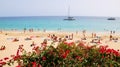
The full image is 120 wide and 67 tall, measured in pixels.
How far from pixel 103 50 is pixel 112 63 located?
56cm

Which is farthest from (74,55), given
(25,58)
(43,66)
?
(25,58)

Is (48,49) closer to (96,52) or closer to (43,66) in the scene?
(43,66)

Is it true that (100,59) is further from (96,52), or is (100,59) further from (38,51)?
(38,51)

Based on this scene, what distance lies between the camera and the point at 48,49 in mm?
7613

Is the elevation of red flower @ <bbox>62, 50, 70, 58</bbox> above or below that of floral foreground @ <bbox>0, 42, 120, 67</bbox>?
above

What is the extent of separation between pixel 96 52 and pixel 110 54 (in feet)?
1.45

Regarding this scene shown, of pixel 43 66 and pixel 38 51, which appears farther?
pixel 38 51

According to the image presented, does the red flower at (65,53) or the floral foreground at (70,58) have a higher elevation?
the red flower at (65,53)

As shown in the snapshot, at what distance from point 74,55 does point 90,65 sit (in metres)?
0.56

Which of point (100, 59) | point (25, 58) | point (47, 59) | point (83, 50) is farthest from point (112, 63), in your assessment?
point (25, 58)

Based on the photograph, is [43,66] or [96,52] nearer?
[43,66]

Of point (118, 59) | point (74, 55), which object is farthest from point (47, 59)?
point (118, 59)

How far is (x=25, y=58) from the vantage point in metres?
7.56

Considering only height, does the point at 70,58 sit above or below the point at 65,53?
below
